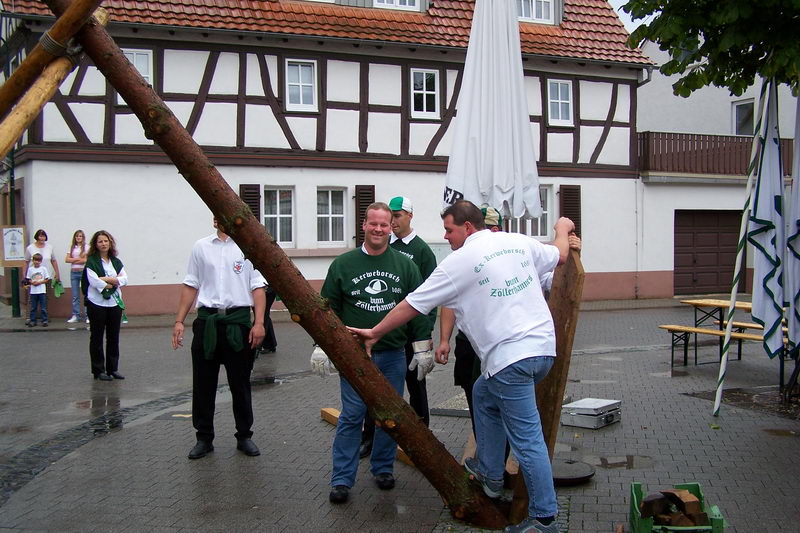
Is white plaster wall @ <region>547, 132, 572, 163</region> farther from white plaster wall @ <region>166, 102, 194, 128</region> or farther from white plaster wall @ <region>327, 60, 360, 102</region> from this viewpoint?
white plaster wall @ <region>166, 102, 194, 128</region>

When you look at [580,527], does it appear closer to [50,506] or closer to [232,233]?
[232,233]

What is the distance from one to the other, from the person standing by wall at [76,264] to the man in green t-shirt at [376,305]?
1176 cm

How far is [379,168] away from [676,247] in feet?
29.3

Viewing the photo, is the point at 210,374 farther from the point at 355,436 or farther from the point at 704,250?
the point at 704,250

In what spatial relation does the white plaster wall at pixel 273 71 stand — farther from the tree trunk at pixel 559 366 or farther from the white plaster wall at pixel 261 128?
the tree trunk at pixel 559 366

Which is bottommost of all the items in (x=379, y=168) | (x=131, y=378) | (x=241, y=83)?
(x=131, y=378)

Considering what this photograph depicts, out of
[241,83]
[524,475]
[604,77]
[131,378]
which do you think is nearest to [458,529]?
[524,475]

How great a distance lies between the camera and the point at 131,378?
10.1m

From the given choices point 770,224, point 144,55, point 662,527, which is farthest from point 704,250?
point 662,527

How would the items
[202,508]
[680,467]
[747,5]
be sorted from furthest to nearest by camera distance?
[747,5], [680,467], [202,508]

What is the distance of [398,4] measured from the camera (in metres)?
20.2

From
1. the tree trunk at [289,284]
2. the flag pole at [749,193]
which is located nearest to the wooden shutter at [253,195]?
the flag pole at [749,193]

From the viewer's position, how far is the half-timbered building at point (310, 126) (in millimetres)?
17047

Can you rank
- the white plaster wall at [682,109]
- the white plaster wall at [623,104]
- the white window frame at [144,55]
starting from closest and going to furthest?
1. the white window frame at [144,55]
2. the white plaster wall at [623,104]
3. the white plaster wall at [682,109]
